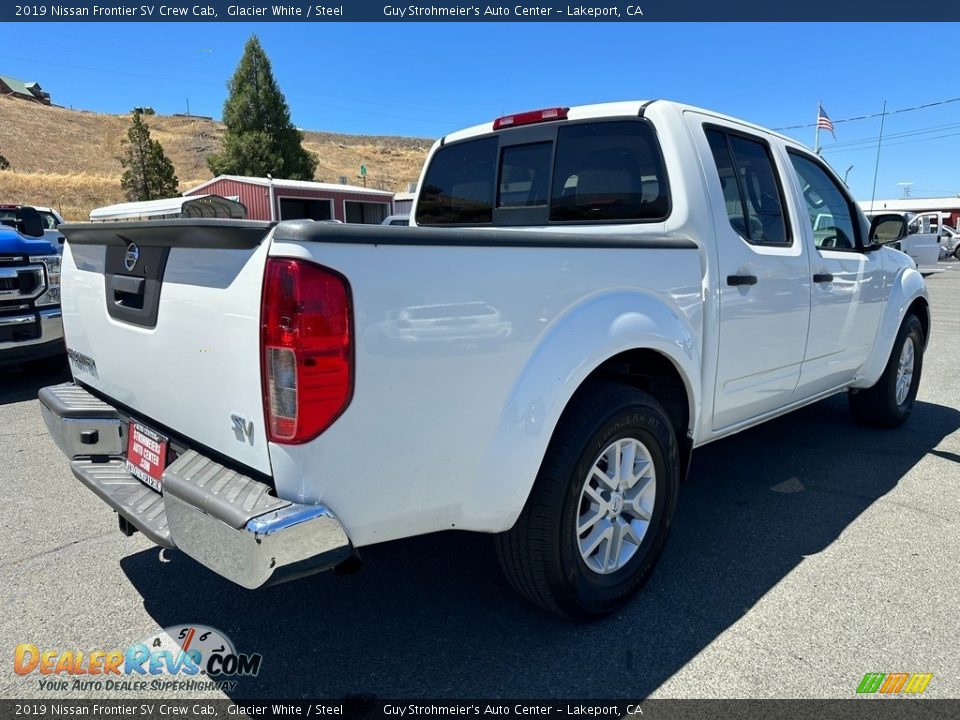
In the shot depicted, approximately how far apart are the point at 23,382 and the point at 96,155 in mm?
77976

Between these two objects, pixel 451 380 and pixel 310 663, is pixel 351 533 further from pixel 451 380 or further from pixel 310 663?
pixel 310 663

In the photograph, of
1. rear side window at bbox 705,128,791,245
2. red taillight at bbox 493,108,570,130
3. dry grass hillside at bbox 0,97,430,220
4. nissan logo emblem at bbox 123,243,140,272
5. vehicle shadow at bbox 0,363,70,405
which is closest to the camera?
nissan logo emblem at bbox 123,243,140,272

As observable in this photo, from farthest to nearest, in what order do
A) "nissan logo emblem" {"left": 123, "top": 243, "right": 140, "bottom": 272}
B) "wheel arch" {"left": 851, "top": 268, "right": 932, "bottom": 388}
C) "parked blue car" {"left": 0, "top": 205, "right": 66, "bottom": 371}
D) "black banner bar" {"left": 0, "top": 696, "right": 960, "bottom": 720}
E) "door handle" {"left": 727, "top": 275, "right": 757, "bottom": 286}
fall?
"parked blue car" {"left": 0, "top": 205, "right": 66, "bottom": 371} < "wheel arch" {"left": 851, "top": 268, "right": 932, "bottom": 388} < "door handle" {"left": 727, "top": 275, "right": 757, "bottom": 286} < "nissan logo emblem" {"left": 123, "top": 243, "right": 140, "bottom": 272} < "black banner bar" {"left": 0, "top": 696, "right": 960, "bottom": 720}

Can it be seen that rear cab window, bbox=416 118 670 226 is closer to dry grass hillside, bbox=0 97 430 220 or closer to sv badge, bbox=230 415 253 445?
sv badge, bbox=230 415 253 445

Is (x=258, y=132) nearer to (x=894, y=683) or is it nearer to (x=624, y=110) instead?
(x=624, y=110)

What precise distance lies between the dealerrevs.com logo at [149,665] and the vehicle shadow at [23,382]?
453cm

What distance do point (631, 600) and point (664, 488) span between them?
47cm

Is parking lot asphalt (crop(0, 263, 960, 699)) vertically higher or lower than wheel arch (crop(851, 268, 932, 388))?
lower

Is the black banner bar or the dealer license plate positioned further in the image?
the dealer license plate

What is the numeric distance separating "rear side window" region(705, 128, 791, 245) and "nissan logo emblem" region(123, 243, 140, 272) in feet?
8.18

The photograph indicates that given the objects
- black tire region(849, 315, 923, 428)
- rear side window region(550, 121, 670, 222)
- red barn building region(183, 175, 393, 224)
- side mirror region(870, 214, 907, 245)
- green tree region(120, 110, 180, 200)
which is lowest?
black tire region(849, 315, 923, 428)

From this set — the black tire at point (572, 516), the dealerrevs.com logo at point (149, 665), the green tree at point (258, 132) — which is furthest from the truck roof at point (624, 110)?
the green tree at point (258, 132)

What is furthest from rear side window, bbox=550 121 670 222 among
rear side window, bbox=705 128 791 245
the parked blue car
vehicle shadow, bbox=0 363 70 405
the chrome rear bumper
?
vehicle shadow, bbox=0 363 70 405

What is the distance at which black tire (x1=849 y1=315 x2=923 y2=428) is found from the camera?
4738 mm
